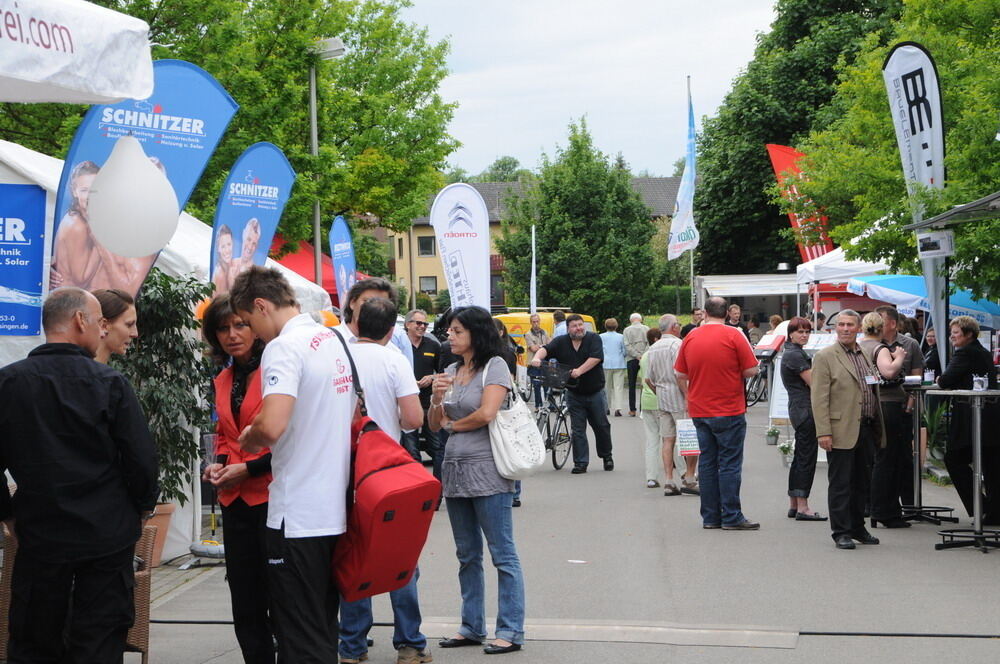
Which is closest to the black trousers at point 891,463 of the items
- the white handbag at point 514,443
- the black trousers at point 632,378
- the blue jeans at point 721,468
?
the blue jeans at point 721,468

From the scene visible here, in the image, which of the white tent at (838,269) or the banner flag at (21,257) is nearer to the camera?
the banner flag at (21,257)

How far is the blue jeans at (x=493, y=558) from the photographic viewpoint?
21.5ft

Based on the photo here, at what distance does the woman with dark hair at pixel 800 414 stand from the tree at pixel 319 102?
12.4 metres

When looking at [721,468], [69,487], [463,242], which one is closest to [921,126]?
[721,468]

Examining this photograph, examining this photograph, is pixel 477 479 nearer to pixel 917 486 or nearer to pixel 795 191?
pixel 917 486

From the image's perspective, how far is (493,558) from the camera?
6.62 metres

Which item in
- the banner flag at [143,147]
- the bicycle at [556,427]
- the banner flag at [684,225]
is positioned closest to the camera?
the banner flag at [143,147]

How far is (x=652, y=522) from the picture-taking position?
11305mm

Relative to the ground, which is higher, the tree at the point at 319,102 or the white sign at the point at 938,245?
the tree at the point at 319,102

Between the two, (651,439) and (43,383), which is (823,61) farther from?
(43,383)

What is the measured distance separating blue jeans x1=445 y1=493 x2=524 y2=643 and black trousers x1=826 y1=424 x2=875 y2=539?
408 centimetres

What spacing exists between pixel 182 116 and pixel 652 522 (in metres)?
5.69

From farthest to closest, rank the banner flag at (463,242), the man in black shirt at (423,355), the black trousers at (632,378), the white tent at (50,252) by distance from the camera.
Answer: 1. the black trousers at (632,378)
2. the banner flag at (463,242)
3. the man in black shirt at (423,355)
4. the white tent at (50,252)

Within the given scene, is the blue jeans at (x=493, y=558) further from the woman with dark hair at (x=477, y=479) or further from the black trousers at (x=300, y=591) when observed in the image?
the black trousers at (x=300, y=591)
